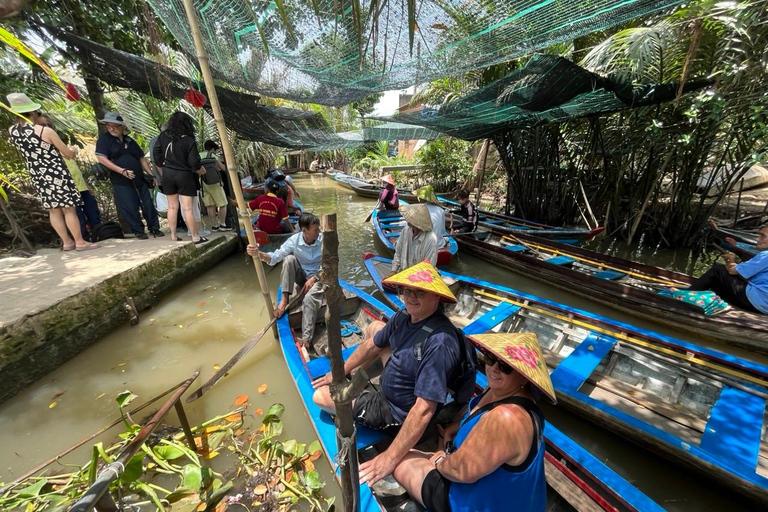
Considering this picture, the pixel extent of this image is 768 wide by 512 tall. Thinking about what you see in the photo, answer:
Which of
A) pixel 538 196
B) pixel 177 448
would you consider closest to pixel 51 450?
pixel 177 448

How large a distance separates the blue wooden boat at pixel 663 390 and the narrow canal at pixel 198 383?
0.93 feet

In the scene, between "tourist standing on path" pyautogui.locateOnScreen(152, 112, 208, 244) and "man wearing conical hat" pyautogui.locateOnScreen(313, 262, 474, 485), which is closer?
"man wearing conical hat" pyautogui.locateOnScreen(313, 262, 474, 485)

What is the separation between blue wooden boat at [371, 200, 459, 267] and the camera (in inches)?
235

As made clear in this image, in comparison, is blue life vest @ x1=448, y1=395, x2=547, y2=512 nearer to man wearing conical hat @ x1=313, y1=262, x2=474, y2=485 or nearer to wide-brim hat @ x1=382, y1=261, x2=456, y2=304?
man wearing conical hat @ x1=313, y1=262, x2=474, y2=485

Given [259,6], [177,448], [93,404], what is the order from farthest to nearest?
[259,6]
[93,404]
[177,448]

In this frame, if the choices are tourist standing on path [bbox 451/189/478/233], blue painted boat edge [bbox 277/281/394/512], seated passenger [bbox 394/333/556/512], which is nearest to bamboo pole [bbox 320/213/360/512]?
blue painted boat edge [bbox 277/281/394/512]

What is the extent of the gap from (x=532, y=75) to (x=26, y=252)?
8.01 m

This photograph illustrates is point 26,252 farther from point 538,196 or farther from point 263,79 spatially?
point 538,196

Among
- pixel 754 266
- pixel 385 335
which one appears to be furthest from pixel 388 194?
pixel 754 266

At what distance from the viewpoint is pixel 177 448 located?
2385mm

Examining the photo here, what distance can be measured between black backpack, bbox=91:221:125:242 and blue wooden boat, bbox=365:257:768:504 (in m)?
6.20

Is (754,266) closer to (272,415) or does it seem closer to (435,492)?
(435,492)

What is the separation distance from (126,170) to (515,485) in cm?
634

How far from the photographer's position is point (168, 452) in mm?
2381
